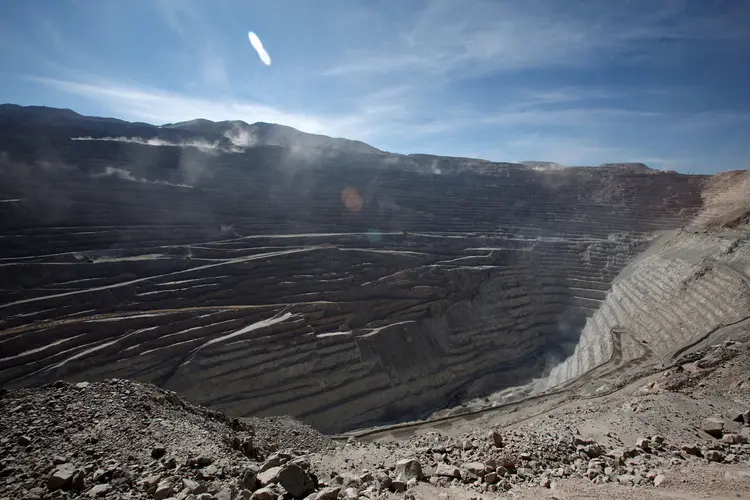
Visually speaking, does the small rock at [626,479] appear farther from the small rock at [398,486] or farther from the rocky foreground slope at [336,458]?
the small rock at [398,486]

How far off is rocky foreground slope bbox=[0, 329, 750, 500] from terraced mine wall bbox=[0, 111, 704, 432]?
26.7 feet

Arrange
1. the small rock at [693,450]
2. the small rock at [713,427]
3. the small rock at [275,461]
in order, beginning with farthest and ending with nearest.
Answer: the small rock at [713,427] → the small rock at [693,450] → the small rock at [275,461]

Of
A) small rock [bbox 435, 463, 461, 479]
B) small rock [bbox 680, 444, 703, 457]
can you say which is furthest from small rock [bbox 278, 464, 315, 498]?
small rock [bbox 680, 444, 703, 457]

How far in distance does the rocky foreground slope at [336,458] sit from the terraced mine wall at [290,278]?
8140 millimetres

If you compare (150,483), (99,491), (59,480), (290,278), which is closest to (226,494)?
(150,483)

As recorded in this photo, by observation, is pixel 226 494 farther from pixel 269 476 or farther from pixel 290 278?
pixel 290 278

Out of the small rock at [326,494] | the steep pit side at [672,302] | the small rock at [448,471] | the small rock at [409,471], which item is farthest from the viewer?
the steep pit side at [672,302]

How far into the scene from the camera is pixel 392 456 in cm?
629

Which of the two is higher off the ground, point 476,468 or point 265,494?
point 265,494

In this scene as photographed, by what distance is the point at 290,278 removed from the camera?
20656mm

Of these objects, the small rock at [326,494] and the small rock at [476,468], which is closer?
Result: the small rock at [326,494]

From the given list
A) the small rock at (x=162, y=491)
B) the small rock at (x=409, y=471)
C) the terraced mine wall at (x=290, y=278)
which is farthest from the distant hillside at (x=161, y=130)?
the small rock at (x=409, y=471)

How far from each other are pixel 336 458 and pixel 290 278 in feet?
48.1

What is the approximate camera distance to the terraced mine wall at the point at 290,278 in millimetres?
15055
